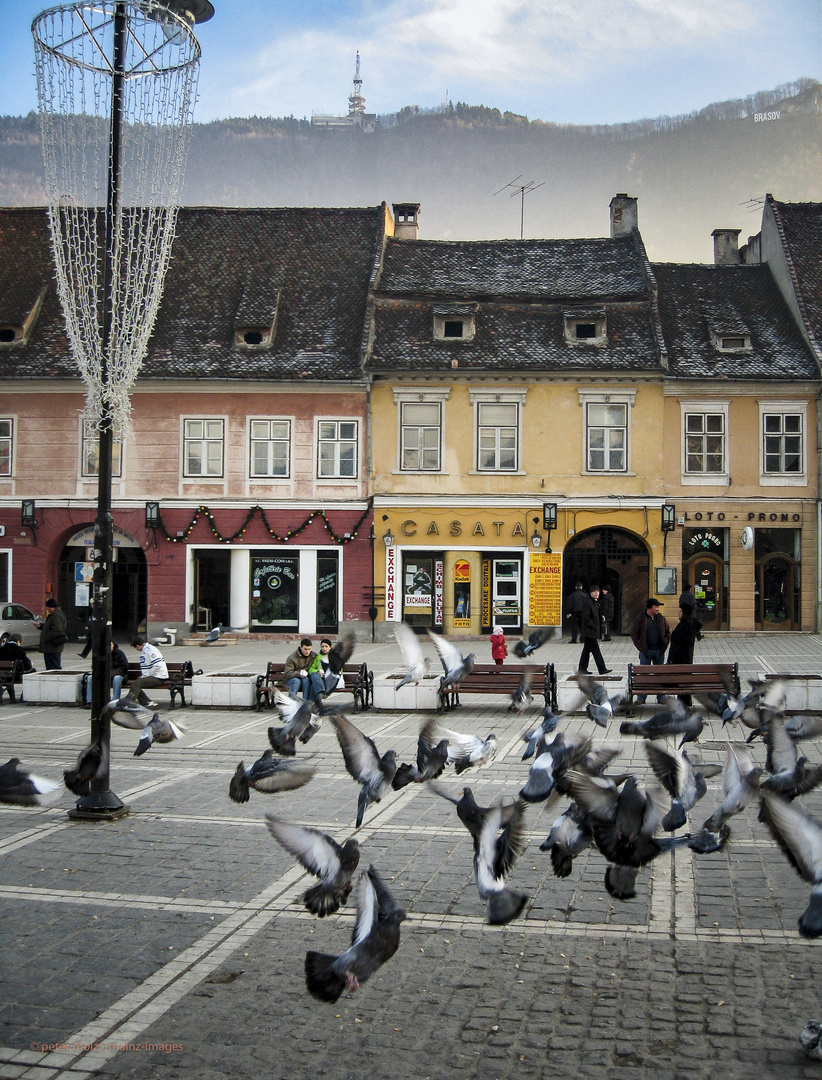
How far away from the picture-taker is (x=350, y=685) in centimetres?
1741

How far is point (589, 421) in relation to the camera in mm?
29344

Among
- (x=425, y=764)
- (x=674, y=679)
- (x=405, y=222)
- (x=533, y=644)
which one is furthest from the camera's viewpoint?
(x=405, y=222)

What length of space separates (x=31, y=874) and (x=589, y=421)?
23565 millimetres

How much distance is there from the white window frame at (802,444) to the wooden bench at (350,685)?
55.0 ft

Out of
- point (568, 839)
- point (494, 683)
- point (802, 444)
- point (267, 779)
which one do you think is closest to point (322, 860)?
point (568, 839)

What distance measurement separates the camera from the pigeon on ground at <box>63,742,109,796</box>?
28.7 feet

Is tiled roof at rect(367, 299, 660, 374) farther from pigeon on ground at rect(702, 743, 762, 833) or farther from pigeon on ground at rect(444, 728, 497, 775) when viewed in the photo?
pigeon on ground at rect(702, 743, 762, 833)

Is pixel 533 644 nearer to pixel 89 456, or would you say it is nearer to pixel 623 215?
pixel 89 456

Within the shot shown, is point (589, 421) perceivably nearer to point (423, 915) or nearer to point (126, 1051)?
point (423, 915)

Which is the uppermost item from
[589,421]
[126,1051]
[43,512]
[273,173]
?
[273,173]

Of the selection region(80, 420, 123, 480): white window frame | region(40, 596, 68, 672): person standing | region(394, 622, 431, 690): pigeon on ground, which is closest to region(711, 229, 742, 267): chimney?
region(80, 420, 123, 480): white window frame

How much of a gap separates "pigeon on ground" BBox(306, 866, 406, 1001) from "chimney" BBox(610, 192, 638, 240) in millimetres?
31520

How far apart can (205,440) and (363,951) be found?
85.3ft

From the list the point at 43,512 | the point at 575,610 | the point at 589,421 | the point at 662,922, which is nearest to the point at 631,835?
the point at 662,922
